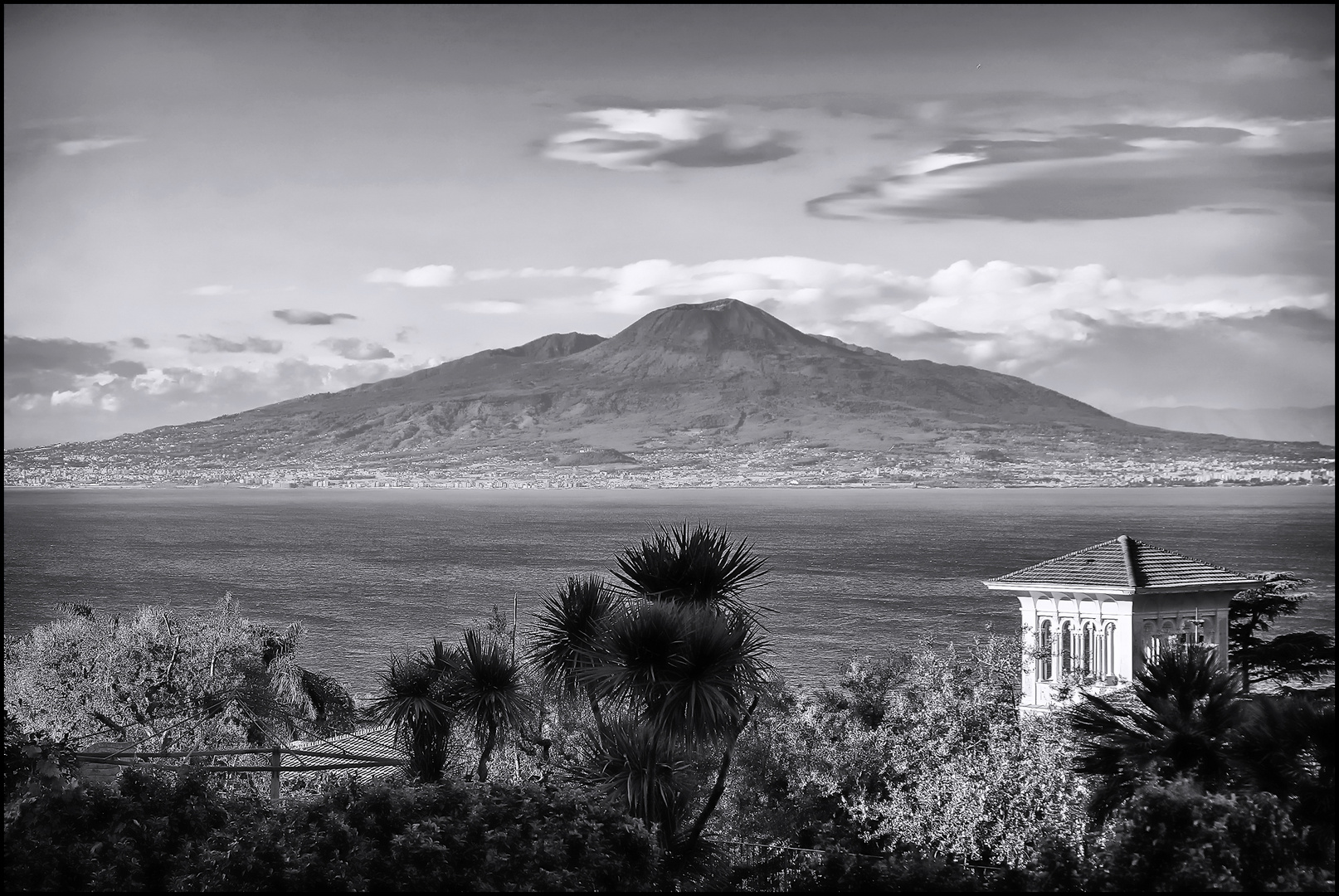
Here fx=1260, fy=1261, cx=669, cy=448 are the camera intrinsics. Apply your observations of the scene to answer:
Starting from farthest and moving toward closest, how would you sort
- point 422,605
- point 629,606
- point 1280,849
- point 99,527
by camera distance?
point 99,527
point 422,605
point 629,606
point 1280,849

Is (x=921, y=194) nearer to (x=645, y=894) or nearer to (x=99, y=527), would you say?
(x=99, y=527)

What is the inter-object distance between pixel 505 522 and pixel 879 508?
59.6 metres

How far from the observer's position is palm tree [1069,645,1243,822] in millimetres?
10344

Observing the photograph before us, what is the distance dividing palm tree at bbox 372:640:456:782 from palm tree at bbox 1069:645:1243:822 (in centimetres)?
749

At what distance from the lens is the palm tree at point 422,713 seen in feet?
49.2

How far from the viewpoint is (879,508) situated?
623 ft

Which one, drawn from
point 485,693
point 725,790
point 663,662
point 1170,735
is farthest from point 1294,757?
point 725,790

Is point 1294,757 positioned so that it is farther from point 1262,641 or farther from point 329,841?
point 1262,641

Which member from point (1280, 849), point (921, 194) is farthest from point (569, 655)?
point (921, 194)

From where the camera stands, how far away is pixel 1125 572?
Result: 17.7 meters

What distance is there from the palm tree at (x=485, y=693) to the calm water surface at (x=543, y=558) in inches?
637

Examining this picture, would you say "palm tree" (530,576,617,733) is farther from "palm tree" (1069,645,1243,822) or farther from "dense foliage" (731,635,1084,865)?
"palm tree" (1069,645,1243,822)

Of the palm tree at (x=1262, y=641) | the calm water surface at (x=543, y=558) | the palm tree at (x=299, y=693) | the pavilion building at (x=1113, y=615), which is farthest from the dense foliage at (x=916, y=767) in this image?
the palm tree at (x=299, y=693)

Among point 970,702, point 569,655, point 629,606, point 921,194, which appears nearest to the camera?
point 629,606
